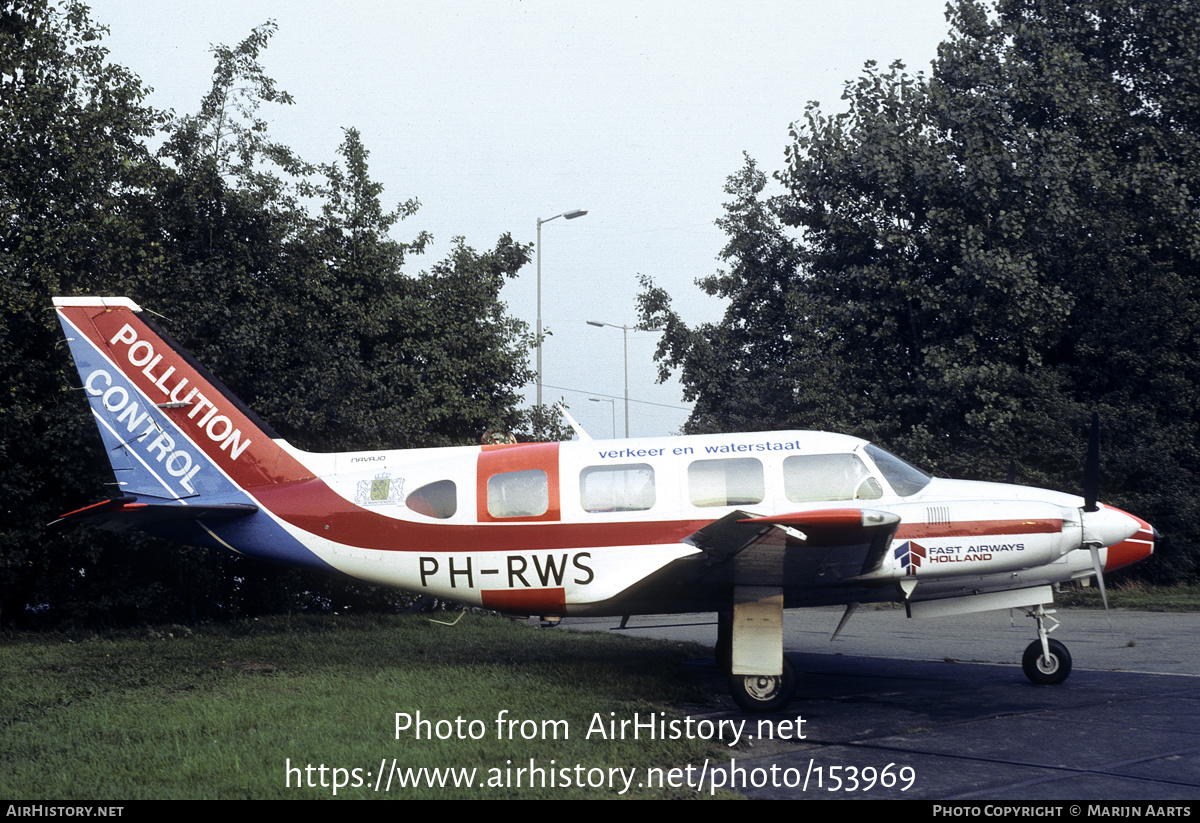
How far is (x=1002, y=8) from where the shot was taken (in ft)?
94.6

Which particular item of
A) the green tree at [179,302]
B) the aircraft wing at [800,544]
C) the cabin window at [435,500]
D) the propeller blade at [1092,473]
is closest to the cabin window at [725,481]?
the aircraft wing at [800,544]

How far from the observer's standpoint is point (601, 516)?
10.7 m

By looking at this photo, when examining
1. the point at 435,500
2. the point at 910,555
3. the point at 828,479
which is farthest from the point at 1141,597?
the point at 435,500

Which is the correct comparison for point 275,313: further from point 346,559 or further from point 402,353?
point 346,559

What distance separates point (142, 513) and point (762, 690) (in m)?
7.10

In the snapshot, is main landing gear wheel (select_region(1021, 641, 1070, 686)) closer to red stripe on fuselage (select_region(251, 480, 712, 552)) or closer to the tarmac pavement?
the tarmac pavement

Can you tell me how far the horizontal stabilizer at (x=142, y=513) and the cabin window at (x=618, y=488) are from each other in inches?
161

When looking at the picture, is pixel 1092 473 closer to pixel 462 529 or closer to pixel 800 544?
pixel 800 544

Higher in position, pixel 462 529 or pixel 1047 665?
pixel 462 529

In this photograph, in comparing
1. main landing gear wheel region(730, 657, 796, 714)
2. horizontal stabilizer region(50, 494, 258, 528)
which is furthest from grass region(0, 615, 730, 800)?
horizontal stabilizer region(50, 494, 258, 528)

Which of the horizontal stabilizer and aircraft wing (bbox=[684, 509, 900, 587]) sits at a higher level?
the horizontal stabilizer

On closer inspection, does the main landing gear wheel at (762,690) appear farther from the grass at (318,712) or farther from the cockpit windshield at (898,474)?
the cockpit windshield at (898,474)

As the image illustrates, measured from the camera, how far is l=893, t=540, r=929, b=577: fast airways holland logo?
397 inches

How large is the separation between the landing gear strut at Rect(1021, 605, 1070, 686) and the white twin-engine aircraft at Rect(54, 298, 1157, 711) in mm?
22
